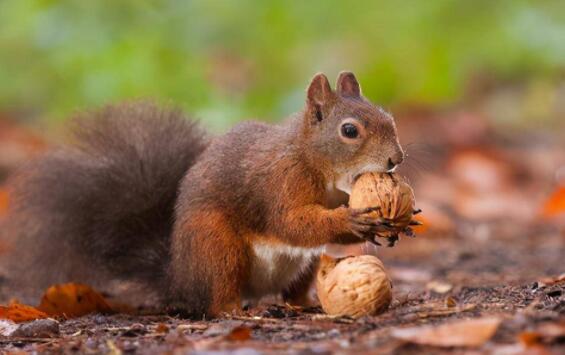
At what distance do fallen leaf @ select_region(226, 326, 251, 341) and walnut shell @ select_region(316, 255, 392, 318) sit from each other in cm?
39

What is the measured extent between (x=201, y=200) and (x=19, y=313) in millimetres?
700

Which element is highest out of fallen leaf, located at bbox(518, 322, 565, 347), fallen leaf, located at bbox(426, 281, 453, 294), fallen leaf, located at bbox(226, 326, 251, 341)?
fallen leaf, located at bbox(426, 281, 453, 294)

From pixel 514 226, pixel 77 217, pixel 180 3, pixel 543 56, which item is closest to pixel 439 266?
pixel 514 226

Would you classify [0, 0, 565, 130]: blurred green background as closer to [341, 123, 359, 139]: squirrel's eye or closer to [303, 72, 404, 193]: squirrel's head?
[303, 72, 404, 193]: squirrel's head

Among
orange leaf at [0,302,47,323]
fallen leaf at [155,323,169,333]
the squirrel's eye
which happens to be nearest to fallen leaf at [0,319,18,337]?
orange leaf at [0,302,47,323]

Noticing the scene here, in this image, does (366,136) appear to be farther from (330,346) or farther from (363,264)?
(330,346)

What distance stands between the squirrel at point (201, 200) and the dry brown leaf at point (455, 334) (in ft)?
2.48

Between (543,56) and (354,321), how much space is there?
7890mm

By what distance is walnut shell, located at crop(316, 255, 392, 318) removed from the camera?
2.74m

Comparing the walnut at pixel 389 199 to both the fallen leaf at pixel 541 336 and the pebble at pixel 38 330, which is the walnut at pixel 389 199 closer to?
the fallen leaf at pixel 541 336

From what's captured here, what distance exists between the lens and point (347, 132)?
10.5ft

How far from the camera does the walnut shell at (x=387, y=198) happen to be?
9.54ft

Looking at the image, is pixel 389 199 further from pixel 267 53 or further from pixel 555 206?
pixel 267 53

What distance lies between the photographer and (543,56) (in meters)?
9.97
